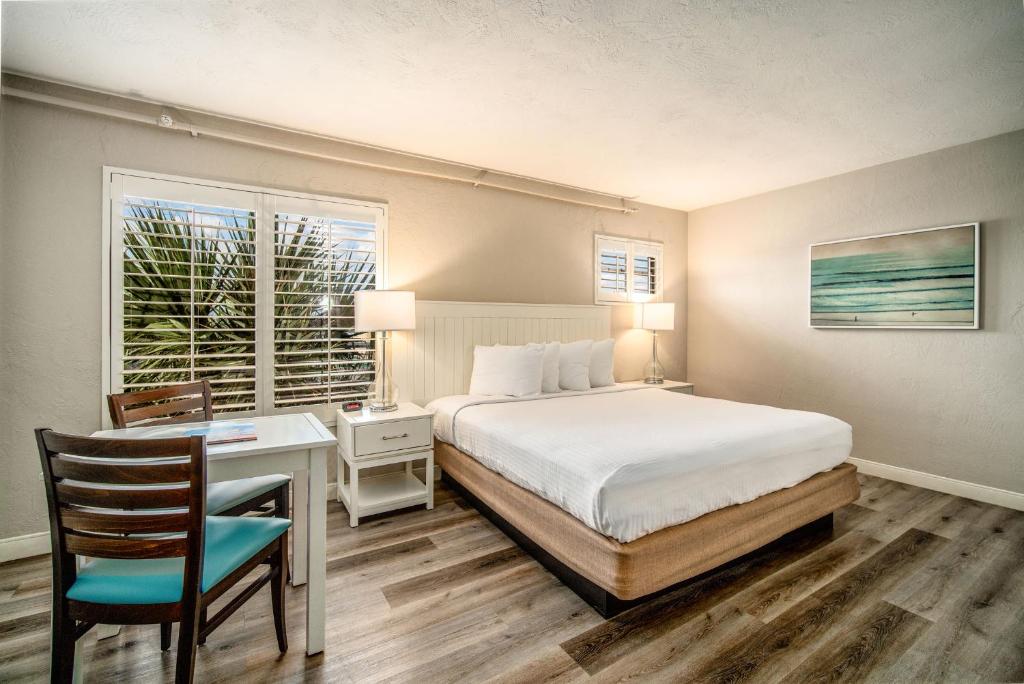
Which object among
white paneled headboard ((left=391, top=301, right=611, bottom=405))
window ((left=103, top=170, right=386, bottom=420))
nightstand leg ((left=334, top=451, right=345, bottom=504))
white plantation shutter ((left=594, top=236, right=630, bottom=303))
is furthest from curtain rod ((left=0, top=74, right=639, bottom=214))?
nightstand leg ((left=334, top=451, right=345, bottom=504))

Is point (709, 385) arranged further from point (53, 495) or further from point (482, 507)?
point (53, 495)

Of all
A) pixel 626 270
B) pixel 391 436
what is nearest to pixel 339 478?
pixel 391 436

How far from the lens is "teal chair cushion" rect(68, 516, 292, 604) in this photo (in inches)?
49.4

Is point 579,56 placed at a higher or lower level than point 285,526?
higher

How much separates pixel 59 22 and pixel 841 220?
202 inches

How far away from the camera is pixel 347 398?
3252mm

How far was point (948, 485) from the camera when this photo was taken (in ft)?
10.8

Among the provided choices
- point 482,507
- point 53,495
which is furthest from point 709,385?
point 53,495

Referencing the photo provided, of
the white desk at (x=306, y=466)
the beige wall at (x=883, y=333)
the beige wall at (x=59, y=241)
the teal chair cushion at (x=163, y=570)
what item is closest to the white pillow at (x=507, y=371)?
the beige wall at (x=59, y=241)

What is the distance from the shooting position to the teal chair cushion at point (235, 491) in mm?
1824

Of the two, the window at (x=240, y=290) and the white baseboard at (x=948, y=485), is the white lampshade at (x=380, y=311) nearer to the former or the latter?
the window at (x=240, y=290)

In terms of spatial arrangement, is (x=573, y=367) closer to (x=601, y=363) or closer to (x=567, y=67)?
(x=601, y=363)

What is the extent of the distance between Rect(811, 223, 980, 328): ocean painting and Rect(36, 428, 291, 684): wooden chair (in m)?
4.51

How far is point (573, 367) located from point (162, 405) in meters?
2.76
